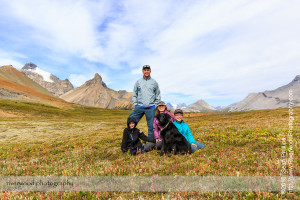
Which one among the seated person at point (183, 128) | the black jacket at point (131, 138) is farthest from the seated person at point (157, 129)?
the seated person at point (183, 128)

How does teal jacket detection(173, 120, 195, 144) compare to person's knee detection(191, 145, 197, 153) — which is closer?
person's knee detection(191, 145, 197, 153)

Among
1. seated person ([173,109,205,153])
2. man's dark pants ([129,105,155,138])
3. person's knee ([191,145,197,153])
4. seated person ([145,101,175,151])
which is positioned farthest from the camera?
man's dark pants ([129,105,155,138])

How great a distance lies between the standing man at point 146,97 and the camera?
34.1 ft

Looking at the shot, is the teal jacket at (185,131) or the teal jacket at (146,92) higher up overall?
the teal jacket at (146,92)

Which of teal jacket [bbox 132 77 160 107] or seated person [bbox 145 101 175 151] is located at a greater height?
teal jacket [bbox 132 77 160 107]

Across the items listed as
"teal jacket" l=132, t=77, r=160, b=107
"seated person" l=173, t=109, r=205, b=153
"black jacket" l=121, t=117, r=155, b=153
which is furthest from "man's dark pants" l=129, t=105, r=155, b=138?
"seated person" l=173, t=109, r=205, b=153

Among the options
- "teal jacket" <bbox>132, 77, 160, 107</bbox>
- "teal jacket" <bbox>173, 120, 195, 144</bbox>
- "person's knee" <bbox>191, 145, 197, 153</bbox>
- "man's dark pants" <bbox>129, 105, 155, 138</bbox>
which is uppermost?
"teal jacket" <bbox>132, 77, 160, 107</bbox>

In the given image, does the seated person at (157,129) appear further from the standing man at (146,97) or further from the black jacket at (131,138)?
the standing man at (146,97)

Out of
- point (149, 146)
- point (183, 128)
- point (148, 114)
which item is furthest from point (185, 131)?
point (148, 114)

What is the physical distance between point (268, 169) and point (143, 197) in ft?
14.4

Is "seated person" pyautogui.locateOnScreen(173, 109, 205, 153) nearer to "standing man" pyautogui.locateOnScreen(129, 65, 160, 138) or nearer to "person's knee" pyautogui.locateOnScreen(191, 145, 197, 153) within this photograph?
"person's knee" pyautogui.locateOnScreen(191, 145, 197, 153)

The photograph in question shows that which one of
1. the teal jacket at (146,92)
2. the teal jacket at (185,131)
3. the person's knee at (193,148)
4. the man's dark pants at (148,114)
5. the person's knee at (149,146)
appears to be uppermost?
the teal jacket at (146,92)

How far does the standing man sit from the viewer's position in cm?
1040

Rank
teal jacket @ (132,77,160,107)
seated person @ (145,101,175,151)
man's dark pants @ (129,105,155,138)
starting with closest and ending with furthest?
seated person @ (145,101,175,151)
man's dark pants @ (129,105,155,138)
teal jacket @ (132,77,160,107)
